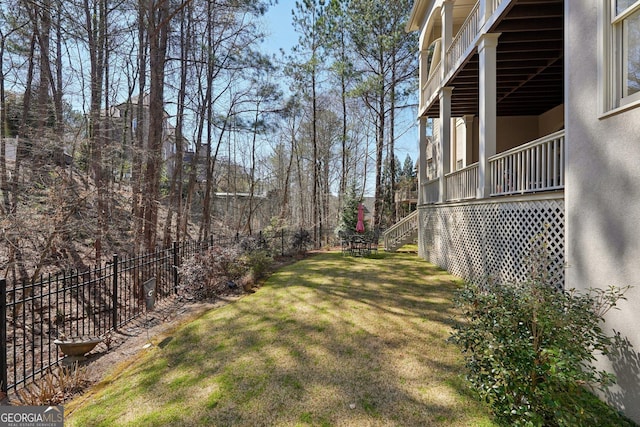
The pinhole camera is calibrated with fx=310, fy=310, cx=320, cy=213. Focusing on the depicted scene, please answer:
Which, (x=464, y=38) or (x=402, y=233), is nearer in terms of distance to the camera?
(x=464, y=38)

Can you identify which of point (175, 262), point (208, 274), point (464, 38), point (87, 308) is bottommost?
point (87, 308)

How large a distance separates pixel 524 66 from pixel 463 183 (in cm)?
360

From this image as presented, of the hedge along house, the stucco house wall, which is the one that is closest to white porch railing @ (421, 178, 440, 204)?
the hedge along house

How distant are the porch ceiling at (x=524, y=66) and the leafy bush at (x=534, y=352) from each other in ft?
18.9

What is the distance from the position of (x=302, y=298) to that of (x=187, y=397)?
12.1 feet

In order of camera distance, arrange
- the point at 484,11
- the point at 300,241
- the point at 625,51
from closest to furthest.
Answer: the point at 625,51
the point at 484,11
the point at 300,241

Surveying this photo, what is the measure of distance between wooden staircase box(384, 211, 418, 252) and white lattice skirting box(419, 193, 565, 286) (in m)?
2.90

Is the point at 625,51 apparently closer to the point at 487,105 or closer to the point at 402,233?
the point at 487,105

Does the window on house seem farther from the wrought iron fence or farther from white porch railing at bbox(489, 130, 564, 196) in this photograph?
the wrought iron fence

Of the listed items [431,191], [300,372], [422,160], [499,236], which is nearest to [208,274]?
[300,372]

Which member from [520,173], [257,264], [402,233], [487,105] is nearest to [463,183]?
[487,105]

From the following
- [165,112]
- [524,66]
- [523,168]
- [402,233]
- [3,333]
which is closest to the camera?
[3,333]

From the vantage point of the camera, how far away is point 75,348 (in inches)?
187

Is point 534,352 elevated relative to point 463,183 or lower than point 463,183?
lower
